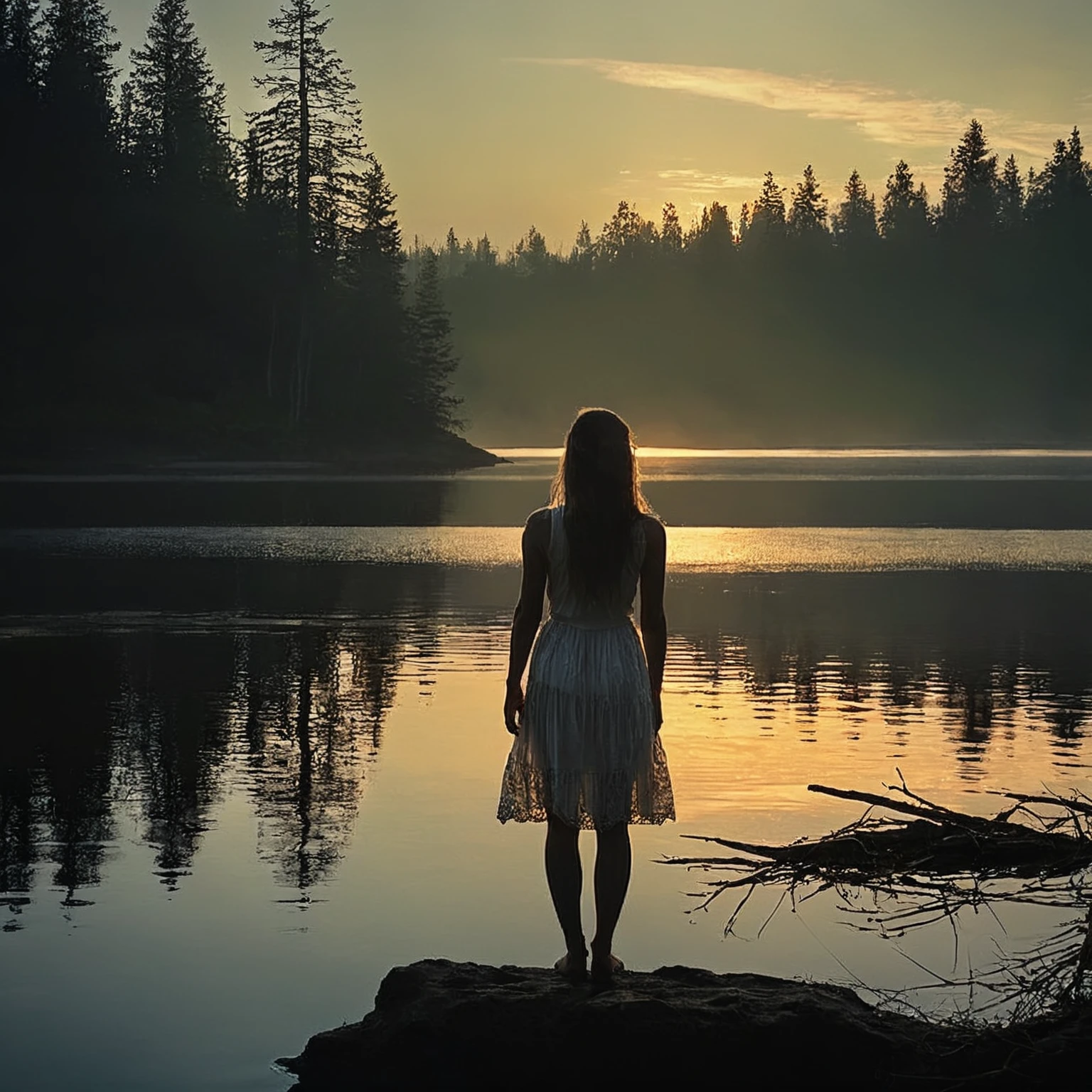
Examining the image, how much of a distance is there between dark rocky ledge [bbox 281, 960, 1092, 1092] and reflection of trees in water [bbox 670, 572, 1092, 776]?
5.43m

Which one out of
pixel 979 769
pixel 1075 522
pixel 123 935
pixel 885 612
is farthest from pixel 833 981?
pixel 1075 522

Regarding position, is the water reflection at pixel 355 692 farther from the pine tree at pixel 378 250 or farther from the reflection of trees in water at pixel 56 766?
the pine tree at pixel 378 250

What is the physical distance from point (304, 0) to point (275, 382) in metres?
15.6

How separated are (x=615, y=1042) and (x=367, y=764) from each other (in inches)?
225

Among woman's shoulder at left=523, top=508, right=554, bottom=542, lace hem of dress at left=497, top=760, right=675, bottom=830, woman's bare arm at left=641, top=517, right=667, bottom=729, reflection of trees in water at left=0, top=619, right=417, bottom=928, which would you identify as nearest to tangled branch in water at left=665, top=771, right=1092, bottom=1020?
lace hem of dress at left=497, top=760, right=675, bottom=830

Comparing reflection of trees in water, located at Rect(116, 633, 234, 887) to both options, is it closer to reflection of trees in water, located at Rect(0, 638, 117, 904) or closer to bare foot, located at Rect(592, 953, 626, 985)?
reflection of trees in water, located at Rect(0, 638, 117, 904)

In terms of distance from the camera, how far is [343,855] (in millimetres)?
8648

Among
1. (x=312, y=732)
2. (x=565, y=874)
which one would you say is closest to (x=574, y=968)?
(x=565, y=874)

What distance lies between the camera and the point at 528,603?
6.34 metres

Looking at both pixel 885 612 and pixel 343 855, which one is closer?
pixel 343 855

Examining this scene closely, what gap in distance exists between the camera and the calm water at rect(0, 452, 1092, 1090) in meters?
6.77

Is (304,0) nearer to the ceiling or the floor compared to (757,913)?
nearer to the ceiling

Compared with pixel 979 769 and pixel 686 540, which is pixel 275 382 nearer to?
pixel 686 540

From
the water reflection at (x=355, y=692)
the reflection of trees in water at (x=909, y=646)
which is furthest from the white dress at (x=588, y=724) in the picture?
the reflection of trees in water at (x=909, y=646)
